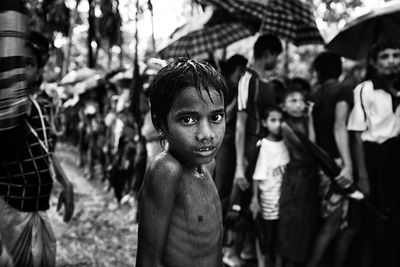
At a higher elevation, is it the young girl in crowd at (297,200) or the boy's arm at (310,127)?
the boy's arm at (310,127)

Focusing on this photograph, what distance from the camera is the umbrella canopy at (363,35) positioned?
4.19 meters

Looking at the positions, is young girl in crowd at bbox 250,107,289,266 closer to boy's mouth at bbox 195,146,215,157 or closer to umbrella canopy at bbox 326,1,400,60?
umbrella canopy at bbox 326,1,400,60

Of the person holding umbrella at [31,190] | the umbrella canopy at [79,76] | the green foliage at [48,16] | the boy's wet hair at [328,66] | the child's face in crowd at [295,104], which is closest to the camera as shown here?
the person holding umbrella at [31,190]

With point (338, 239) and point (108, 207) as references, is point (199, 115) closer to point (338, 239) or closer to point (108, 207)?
point (338, 239)

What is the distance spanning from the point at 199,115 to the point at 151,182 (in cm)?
30

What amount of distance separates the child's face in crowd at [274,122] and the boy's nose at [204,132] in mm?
2169

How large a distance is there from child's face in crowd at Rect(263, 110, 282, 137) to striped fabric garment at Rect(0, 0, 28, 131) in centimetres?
260

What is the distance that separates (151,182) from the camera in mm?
1440

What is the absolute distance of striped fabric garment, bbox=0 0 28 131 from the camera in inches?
42.9

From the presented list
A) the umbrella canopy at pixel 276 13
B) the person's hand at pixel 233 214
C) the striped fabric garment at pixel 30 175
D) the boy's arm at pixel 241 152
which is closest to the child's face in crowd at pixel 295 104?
the boy's arm at pixel 241 152

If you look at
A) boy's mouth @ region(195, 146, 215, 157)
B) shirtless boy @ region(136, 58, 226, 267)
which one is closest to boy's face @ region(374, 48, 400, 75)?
shirtless boy @ region(136, 58, 226, 267)

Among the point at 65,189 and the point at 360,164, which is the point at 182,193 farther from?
the point at 360,164

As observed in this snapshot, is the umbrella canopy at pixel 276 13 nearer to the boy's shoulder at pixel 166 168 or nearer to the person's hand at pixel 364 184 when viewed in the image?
the person's hand at pixel 364 184

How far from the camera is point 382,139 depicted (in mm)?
3354
